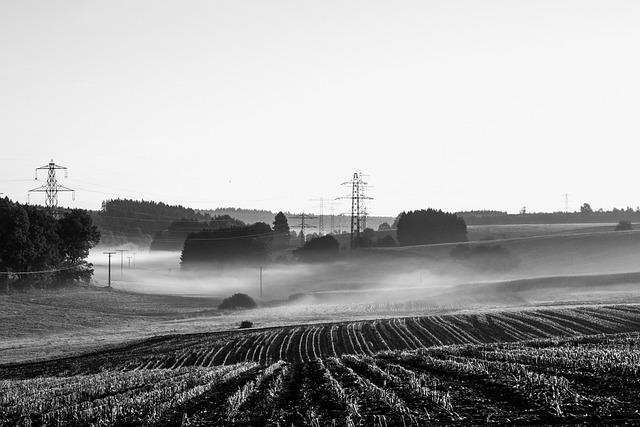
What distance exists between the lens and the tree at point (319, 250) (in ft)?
526

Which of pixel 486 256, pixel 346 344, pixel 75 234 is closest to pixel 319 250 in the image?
pixel 486 256

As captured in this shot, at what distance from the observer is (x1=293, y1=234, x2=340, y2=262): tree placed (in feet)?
526

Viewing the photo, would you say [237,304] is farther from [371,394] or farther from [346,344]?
[371,394]

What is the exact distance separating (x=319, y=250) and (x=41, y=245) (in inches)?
2454

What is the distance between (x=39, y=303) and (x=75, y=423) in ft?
261

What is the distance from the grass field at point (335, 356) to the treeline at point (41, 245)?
4378mm

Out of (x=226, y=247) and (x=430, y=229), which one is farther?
(x=430, y=229)

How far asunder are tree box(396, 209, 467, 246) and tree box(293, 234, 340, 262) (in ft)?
73.6

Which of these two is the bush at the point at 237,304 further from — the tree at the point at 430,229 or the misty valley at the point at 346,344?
the tree at the point at 430,229

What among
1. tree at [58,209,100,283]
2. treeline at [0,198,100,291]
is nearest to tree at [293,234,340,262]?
treeline at [0,198,100,291]

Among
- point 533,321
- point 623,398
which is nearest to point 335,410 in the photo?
point 623,398

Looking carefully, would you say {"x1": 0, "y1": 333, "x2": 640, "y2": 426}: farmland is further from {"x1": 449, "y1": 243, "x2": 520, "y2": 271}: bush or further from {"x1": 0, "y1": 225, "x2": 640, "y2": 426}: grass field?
{"x1": 449, "y1": 243, "x2": 520, "y2": 271}: bush

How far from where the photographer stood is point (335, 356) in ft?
143

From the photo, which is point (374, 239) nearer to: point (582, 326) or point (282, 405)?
point (582, 326)
